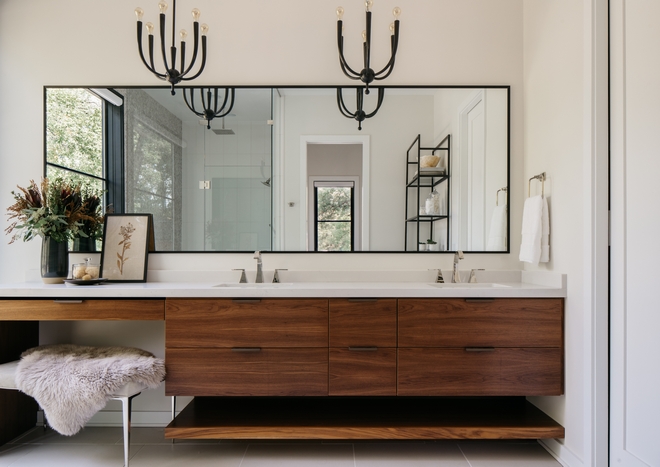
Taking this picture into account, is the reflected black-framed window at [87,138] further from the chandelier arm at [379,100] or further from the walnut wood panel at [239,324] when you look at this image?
the chandelier arm at [379,100]

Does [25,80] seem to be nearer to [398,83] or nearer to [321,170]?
[321,170]

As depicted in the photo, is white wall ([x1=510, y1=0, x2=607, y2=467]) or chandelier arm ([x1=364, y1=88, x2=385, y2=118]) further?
chandelier arm ([x1=364, y1=88, x2=385, y2=118])

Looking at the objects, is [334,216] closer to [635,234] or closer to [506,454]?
[635,234]

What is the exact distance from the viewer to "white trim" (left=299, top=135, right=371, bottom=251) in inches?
94.0

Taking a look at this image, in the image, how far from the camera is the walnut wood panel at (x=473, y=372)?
74.8 inches

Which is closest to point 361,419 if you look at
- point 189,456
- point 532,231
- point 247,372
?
point 247,372

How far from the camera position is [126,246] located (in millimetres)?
2338

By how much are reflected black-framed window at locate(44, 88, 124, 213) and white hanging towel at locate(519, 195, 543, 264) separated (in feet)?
7.48

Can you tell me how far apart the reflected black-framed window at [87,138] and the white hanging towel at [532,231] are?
7.48ft

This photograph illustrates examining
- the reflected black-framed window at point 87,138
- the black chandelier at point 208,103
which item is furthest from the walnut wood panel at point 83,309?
the black chandelier at point 208,103

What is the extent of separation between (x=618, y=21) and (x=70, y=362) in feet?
9.16

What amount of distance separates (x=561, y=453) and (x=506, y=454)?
0.24 meters

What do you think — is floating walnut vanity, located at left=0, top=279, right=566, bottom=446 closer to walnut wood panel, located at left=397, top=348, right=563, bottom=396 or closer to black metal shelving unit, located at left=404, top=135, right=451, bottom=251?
walnut wood panel, located at left=397, top=348, right=563, bottom=396

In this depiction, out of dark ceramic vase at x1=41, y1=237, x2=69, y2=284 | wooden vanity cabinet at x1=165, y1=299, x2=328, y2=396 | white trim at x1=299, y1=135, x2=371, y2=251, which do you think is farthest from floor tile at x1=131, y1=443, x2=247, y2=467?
white trim at x1=299, y1=135, x2=371, y2=251
